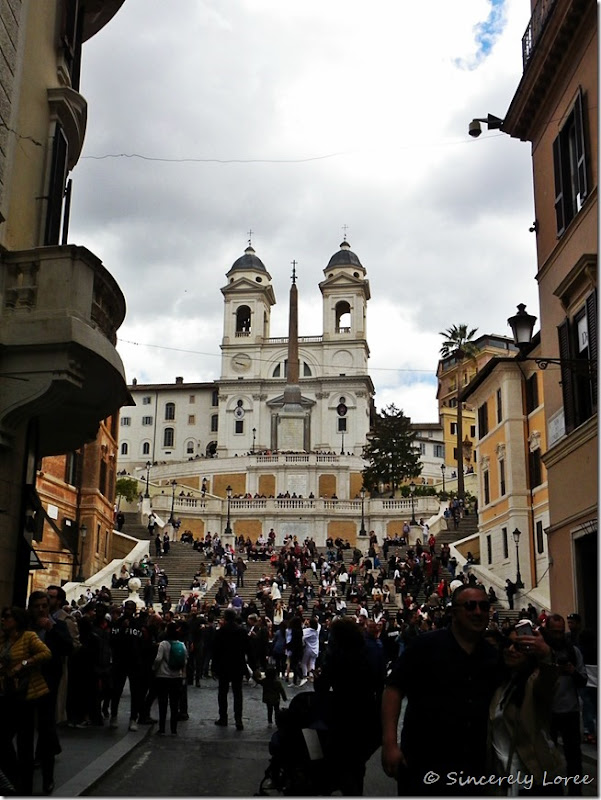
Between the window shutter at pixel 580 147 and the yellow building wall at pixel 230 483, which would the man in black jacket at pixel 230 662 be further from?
the yellow building wall at pixel 230 483

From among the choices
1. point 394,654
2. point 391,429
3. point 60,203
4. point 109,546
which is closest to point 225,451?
point 391,429

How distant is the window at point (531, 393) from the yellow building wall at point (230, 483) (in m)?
45.9

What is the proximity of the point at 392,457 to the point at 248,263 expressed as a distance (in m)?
45.9

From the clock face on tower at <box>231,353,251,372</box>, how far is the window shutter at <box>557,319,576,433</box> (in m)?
89.8

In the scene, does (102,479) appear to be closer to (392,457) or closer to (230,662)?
(230,662)

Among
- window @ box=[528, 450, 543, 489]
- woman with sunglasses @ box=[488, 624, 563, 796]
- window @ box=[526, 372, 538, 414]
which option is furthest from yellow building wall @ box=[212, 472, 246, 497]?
woman with sunglasses @ box=[488, 624, 563, 796]

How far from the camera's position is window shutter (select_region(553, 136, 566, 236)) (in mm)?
16975

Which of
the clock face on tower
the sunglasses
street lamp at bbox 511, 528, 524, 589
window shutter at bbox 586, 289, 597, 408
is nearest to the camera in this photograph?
the sunglasses

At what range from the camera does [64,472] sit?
3841 centimetres

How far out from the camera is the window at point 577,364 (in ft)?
49.6

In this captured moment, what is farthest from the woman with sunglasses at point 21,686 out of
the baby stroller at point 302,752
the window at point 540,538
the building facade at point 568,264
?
the window at point 540,538

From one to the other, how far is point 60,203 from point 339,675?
28.1ft

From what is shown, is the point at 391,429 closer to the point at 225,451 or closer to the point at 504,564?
the point at 225,451

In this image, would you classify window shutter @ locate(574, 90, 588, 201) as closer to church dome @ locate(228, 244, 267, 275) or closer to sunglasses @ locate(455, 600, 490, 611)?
sunglasses @ locate(455, 600, 490, 611)
